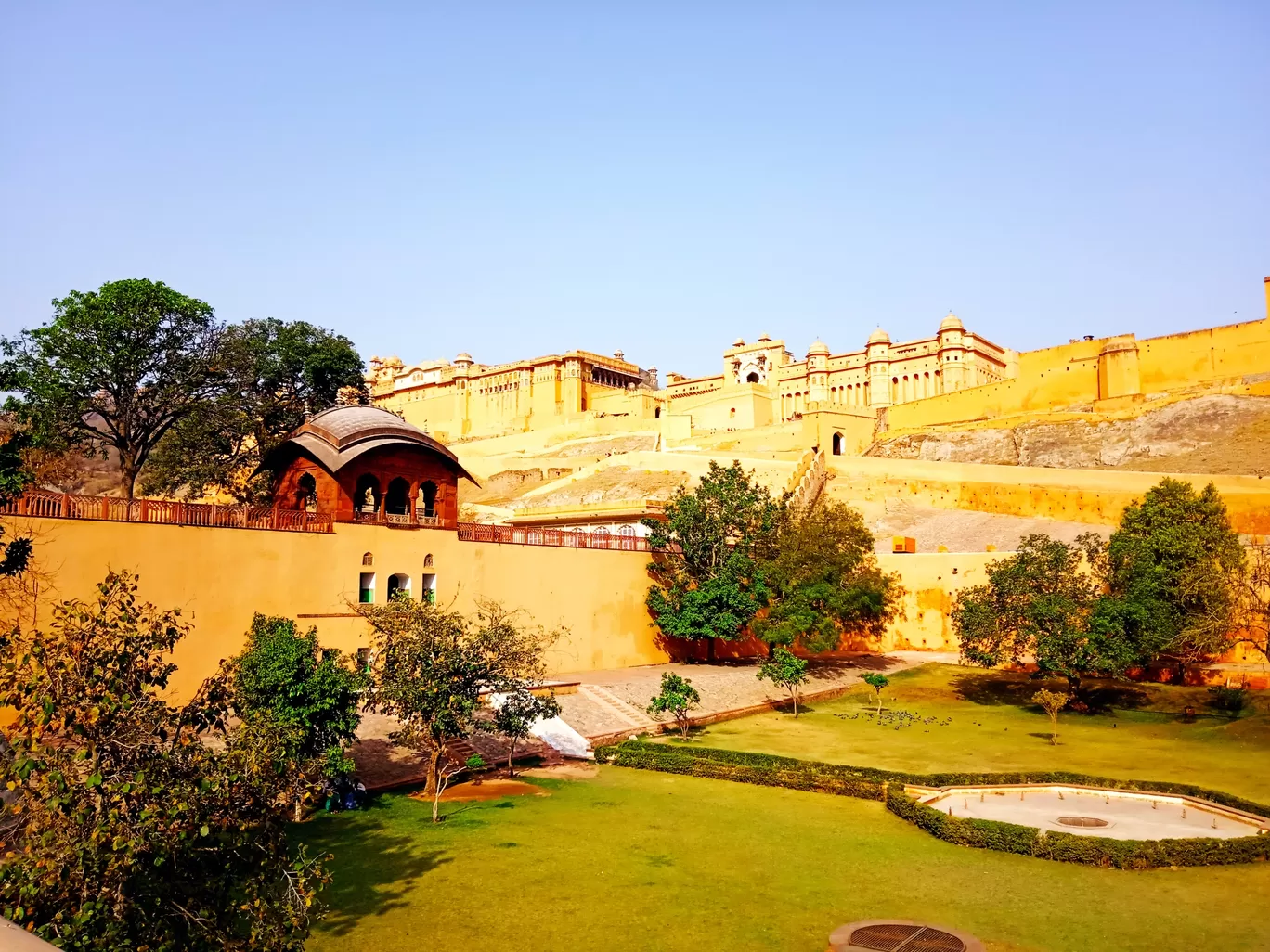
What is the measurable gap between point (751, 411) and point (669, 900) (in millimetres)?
55971

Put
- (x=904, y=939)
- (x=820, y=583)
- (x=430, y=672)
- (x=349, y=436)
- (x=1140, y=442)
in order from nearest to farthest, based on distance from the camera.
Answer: (x=904, y=939) < (x=430, y=672) < (x=349, y=436) < (x=820, y=583) < (x=1140, y=442)

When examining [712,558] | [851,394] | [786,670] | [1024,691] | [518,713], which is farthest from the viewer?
[851,394]

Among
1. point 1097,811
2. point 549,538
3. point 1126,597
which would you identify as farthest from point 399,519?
point 1126,597

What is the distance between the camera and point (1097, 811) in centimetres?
1518

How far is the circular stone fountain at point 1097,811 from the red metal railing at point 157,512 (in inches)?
528

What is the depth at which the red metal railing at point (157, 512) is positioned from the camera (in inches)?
653

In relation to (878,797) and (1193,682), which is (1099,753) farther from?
(1193,682)

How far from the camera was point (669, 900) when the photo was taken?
1128 cm

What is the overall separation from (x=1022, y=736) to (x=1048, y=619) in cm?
380

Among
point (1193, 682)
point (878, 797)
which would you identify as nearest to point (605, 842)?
point (878, 797)

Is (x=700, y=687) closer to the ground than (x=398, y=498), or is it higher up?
closer to the ground

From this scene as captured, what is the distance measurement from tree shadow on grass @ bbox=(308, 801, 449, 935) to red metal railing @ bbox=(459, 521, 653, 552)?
10.3 metres

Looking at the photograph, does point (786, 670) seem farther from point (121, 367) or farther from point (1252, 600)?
point (121, 367)

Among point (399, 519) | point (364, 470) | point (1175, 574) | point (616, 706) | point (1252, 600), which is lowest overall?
point (616, 706)
